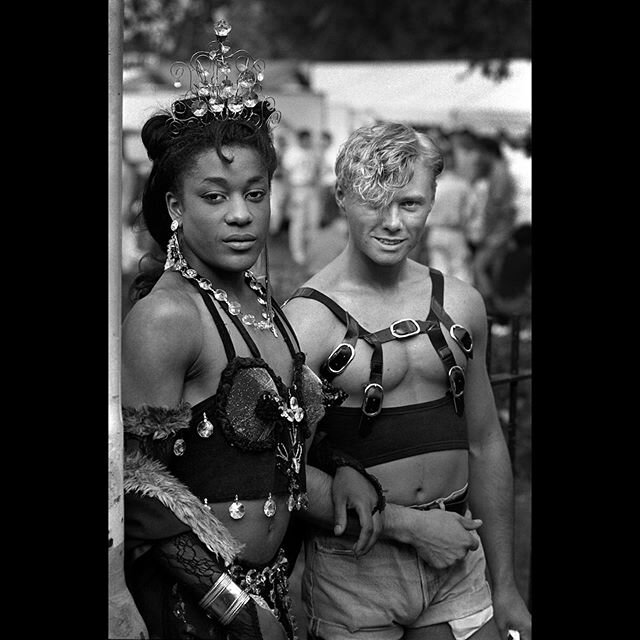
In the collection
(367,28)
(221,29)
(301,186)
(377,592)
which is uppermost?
(367,28)

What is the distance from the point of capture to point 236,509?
105 inches

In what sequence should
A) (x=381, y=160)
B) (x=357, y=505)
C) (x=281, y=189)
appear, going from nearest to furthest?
(x=357, y=505) → (x=381, y=160) → (x=281, y=189)

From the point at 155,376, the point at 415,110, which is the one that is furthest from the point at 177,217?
the point at 415,110

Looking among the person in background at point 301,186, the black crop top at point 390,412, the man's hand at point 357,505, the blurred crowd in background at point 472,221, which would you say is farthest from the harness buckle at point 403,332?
the person in background at point 301,186

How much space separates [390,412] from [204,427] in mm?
957

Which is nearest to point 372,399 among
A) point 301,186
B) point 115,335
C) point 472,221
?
point 115,335

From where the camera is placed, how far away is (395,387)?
3.44 metres

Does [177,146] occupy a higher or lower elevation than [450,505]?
higher

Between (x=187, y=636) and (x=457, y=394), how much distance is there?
130 cm

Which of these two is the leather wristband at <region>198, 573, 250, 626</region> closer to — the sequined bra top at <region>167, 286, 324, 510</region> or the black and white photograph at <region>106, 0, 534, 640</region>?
the black and white photograph at <region>106, 0, 534, 640</region>

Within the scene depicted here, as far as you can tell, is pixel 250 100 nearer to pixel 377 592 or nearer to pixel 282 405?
pixel 282 405

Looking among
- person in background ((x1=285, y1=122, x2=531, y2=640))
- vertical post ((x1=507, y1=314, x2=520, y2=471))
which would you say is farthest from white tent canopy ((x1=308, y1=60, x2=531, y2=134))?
person in background ((x1=285, y1=122, x2=531, y2=640))

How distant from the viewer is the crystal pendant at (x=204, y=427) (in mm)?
2609
